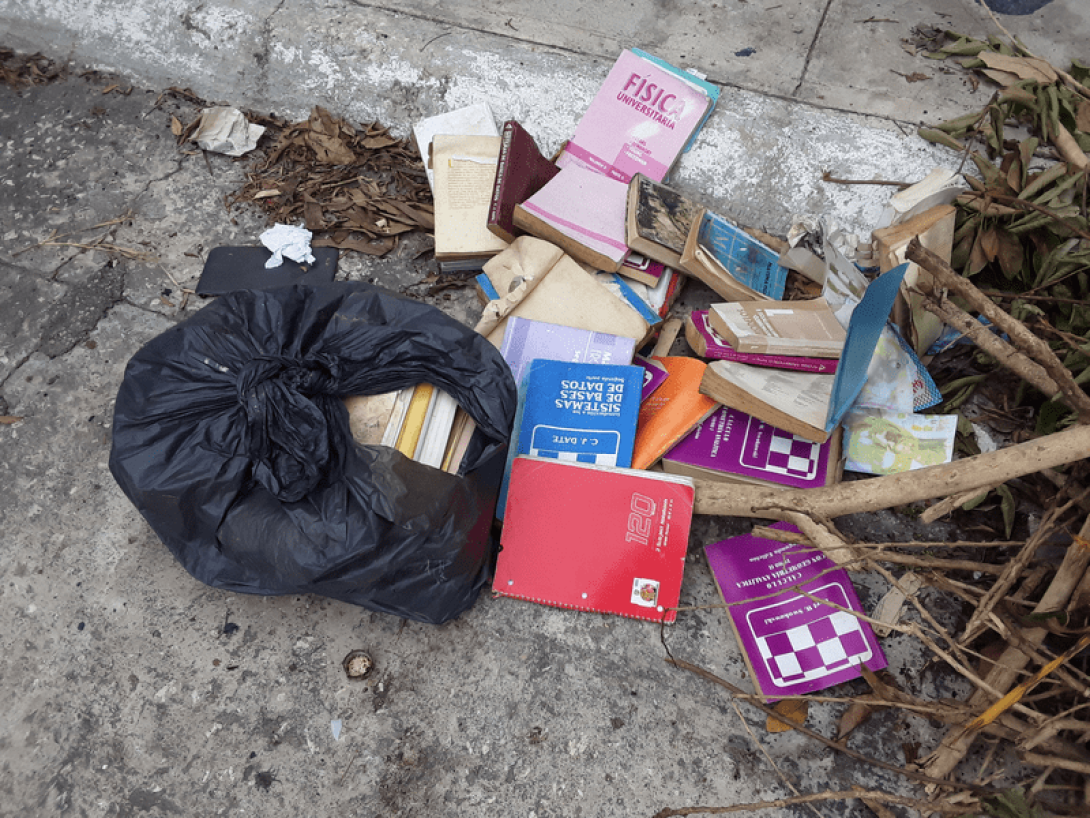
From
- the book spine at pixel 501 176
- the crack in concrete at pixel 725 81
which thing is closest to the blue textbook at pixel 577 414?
the book spine at pixel 501 176

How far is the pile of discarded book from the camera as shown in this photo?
1548 mm

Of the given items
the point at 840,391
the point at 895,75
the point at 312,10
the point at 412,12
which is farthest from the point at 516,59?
the point at 840,391

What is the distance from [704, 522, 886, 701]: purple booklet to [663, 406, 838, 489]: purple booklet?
0.45 ft

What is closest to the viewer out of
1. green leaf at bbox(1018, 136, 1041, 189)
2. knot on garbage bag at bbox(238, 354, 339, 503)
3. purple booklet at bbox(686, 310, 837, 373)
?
knot on garbage bag at bbox(238, 354, 339, 503)

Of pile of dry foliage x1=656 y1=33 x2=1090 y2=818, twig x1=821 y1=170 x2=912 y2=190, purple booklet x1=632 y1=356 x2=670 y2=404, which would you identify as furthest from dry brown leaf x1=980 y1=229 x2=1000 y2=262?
purple booklet x1=632 y1=356 x2=670 y2=404

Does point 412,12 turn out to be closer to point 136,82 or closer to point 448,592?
point 136,82

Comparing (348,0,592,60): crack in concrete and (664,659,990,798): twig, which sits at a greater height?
(348,0,592,60): crack in concrete

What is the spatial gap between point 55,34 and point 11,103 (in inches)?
12.8

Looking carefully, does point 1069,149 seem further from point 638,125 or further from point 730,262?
point 638,125

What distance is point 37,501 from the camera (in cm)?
169

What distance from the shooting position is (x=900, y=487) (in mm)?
1396

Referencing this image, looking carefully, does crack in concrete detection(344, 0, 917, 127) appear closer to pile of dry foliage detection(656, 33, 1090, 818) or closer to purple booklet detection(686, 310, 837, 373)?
pile of dry foliage detection(656, 33, 1090, 818)

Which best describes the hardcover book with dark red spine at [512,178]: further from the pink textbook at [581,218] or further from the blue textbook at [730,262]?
the blue textbook at [730,262]

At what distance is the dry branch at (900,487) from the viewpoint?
4.33 ft
